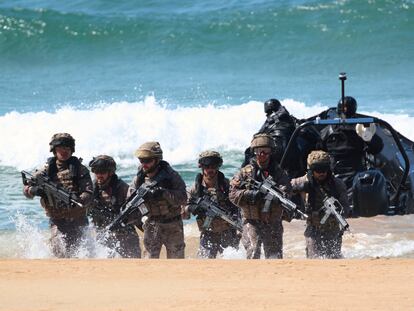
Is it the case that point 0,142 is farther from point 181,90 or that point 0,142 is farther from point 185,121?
point 181,90

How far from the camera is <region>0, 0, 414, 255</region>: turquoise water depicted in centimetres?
2469

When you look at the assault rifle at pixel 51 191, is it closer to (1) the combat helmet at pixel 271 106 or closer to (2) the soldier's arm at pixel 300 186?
(2) the soldier's arm at pixel 300 186

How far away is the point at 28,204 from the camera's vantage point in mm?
18125

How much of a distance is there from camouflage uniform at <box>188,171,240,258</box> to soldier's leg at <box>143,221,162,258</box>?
16.8 inches

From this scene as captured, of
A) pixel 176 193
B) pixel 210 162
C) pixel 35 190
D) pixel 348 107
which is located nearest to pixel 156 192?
pixel 176 193

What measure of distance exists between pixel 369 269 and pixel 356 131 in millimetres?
4231

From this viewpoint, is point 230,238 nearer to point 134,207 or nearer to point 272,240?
point 272,240

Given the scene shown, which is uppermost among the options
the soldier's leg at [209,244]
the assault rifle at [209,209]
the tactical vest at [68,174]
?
the tactical vest at [68,174]

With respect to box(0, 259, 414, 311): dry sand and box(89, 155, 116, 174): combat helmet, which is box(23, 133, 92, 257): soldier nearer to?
box(89, 155, 116, 174): combat helmet

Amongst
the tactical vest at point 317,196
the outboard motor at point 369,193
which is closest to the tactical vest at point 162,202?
the tactical vest at point 317,196

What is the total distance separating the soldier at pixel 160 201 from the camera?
41.3ft

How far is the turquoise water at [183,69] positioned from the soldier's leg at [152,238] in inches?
345

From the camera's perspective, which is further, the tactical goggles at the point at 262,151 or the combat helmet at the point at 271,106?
the combat helmet at the point at 271,106

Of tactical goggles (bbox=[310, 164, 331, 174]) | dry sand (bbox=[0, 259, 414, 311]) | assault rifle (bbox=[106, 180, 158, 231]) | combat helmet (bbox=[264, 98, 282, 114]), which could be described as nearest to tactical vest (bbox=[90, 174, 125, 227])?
assault rifle (bbox=[106, 180, 158, 231])
